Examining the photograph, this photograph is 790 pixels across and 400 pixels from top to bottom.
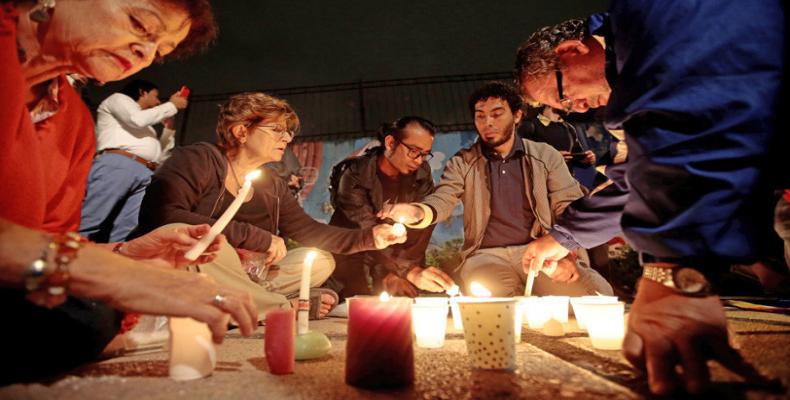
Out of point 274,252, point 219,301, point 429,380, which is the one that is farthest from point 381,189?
point 219,301

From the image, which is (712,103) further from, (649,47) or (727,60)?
(649,47)

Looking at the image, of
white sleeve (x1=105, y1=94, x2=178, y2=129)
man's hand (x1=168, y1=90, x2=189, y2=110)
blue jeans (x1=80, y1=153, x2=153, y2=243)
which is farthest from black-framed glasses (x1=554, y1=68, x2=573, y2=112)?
man's hand (x1=168, y1=90, x2=189, y2=110)

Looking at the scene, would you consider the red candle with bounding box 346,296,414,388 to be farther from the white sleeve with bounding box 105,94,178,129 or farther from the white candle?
the white sleeve with bounding box 105,94,178,129

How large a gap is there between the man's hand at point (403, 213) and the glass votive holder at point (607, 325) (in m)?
2.00

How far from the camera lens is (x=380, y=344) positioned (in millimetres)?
1158

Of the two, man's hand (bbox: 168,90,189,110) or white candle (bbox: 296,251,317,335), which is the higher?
man's hand (bbox: 168,90,189,110)

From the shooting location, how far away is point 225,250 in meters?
2.75

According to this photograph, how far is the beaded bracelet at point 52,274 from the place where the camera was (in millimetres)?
995

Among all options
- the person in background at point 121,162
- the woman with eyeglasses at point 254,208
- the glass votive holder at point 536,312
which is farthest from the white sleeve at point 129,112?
the glass votive holder at point 536,312

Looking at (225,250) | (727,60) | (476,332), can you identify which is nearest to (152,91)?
(225,250)

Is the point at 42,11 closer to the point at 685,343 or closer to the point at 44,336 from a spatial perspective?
the point at 44,336

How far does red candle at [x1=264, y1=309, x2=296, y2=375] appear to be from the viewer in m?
1.36

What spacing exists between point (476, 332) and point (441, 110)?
32.3 ft

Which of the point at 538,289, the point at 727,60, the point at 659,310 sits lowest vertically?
the point at 538,289
